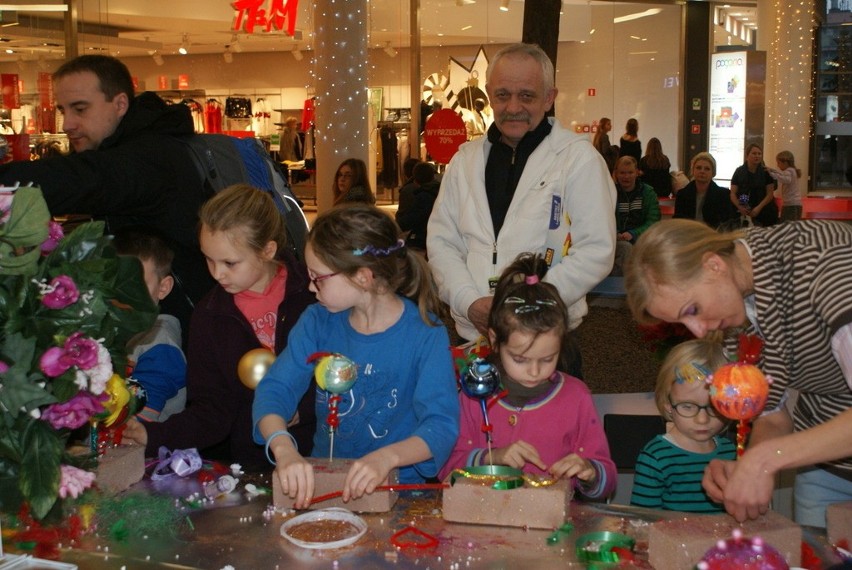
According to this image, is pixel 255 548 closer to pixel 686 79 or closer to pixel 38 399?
pixel 38 399

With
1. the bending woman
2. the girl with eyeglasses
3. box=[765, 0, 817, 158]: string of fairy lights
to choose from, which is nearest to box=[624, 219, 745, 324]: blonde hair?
the bending woman

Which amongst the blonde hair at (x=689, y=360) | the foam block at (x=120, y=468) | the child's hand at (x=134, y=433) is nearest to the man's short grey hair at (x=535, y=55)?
the blonde hair at (x=689, y=360)

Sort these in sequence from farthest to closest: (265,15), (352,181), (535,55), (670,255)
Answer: (265,15) < (352,181) < (535,55) < (670,255)

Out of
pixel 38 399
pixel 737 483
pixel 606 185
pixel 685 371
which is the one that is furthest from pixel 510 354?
pixel 38 399

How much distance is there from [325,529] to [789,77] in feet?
49.5

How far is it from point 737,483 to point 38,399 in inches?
48.0

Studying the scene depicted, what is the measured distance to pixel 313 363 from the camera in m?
2.40

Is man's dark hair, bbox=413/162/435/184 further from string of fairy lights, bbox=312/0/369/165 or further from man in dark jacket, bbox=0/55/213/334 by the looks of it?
man in dark jacket, bbox=0/55/213/334

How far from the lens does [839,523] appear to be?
1.80m

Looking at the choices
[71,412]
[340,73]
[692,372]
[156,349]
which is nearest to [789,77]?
[340,73]

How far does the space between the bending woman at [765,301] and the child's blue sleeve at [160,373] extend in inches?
57.7

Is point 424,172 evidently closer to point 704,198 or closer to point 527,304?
point 704,198

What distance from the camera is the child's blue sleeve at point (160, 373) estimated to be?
2.85 m

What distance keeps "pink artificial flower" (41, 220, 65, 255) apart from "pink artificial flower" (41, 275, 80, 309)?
0.10 metres
